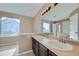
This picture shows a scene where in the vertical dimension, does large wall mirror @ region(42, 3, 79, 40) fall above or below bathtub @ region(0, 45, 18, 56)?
above

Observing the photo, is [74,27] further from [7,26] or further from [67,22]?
[7,26]

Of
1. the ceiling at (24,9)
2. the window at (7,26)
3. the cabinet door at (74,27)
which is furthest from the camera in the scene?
the ceiling at (24,9)

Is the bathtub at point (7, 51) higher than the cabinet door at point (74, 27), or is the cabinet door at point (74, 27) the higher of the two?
the cabinet door at point (74, 27)

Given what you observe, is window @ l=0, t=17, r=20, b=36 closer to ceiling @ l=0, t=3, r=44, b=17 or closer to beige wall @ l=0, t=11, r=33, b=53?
beige wall @ l=0, t=11, r=33, b=53

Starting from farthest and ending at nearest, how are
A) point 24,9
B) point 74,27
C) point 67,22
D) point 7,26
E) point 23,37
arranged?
point 23,37, point 24,9, point 7,26, point 67,22, point 74,27

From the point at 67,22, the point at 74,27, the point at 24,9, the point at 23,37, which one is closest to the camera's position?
the point at 74,27

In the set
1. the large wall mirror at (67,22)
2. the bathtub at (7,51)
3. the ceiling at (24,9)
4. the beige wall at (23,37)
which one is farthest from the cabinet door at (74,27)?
the bathtub at (7,51)

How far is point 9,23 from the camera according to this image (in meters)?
2.05

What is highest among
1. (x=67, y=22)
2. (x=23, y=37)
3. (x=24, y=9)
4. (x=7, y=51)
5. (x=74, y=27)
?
(x=24, y=9)

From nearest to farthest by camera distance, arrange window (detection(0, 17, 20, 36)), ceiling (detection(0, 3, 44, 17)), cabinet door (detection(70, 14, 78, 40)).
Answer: cabinet door (detection(70, 14, 78, 40)) → window (detection(0, 17, 20, 36)) → ceiling (detection(0, 3, 44, 17))

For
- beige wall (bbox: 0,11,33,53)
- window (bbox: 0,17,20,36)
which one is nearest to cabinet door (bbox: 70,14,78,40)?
beige wall (bbox: 0,11,33,53)

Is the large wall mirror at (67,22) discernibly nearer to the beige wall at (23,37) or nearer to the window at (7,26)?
the beige wall at (23,37)

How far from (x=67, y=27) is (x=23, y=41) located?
56.0 inches

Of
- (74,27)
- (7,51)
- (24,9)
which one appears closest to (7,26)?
(24,9)
